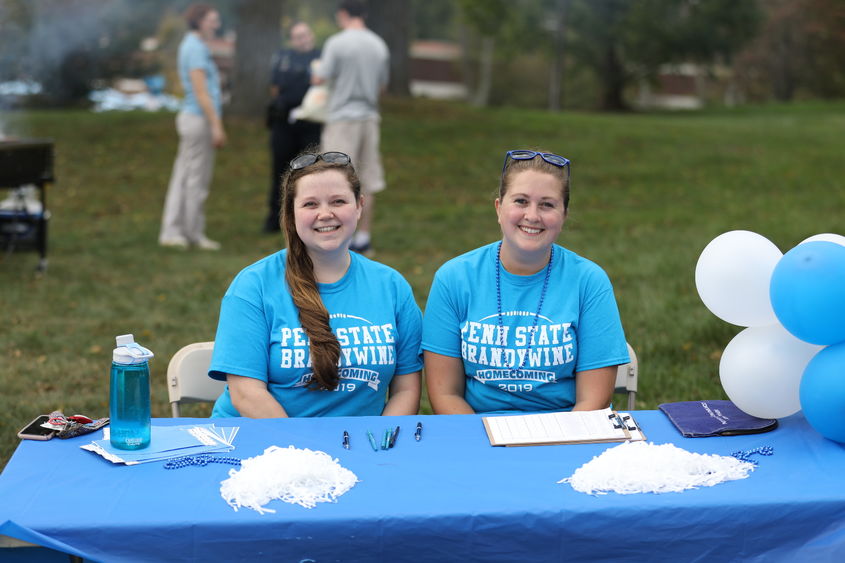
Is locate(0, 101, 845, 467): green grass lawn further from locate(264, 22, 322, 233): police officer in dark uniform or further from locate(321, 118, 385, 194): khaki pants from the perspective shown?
locate(264, 22, 322, 233): police officer in dark uniform

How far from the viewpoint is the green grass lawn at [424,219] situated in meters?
6.11

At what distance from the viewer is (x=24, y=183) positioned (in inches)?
313

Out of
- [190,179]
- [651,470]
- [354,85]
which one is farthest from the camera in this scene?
[190,179]

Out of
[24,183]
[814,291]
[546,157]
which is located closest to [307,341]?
[546,157]

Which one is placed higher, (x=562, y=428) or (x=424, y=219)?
(x=424, y=219)

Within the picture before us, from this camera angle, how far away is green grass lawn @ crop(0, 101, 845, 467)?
20.0 ft

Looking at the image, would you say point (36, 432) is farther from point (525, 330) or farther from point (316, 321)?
point (525, 330)

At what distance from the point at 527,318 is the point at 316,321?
0.66 metres

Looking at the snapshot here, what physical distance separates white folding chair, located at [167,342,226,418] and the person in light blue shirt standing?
5.70 metres

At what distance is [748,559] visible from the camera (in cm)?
229

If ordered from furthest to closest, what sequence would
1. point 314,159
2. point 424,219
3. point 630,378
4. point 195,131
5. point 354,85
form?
point 424,219 < point 195,131 < point 354,85 < point 630,378 < point 314,159

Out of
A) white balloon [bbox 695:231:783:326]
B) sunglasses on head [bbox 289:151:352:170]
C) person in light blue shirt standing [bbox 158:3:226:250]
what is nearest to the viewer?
white balloon [bbox 695:231:783:326]

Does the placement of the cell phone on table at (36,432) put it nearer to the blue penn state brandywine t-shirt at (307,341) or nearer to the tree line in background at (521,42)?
the blue penn state brandywine t-shirt at (307,341)

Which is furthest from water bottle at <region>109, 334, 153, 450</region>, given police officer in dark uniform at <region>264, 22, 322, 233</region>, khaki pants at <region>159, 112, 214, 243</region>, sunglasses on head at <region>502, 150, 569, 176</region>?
Answer: police officer in dark uniform at <region>264, 22, 322, 233</region>
